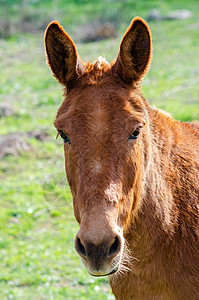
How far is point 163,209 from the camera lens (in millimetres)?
3299

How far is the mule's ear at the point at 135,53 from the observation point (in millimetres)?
3116

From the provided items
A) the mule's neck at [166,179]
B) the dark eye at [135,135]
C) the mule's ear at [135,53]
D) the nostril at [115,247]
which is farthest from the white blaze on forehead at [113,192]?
the mule's ear at [135,53]

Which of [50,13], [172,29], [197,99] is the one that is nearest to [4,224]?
[197,99]

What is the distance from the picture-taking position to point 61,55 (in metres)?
3.36

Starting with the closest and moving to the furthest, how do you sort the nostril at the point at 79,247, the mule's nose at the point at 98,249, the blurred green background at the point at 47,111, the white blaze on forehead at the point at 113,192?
the mule's nose at the point at 98,249
the nostril at the point at 79,247
the white blaze on forehead at the point at 113,192
the blurred green background at the point at 47,111

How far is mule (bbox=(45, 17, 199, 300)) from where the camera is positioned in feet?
9.31

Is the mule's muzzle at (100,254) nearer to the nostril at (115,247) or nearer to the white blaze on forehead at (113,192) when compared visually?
the nostril at (115,247)

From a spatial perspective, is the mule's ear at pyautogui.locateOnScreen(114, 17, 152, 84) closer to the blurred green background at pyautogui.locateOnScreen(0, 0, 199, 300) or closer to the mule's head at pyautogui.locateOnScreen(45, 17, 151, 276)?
the mule's head at pyautogui.locateOnScreen(45, 17, 151, 276)

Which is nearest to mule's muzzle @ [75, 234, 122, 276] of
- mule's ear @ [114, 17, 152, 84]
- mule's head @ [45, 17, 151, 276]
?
mule's head @ [45, 17, 151, 276]

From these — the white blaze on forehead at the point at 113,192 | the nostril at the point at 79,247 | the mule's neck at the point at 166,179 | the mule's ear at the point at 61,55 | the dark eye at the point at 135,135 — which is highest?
the mule's ear at the point at 61,55

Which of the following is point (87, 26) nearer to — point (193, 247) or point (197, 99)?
point (197, 99)

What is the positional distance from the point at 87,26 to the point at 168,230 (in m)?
19.6

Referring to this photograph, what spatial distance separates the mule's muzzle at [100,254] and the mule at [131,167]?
60 mm

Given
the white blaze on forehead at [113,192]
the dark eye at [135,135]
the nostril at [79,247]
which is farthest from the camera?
the dark eye at [135,135]
